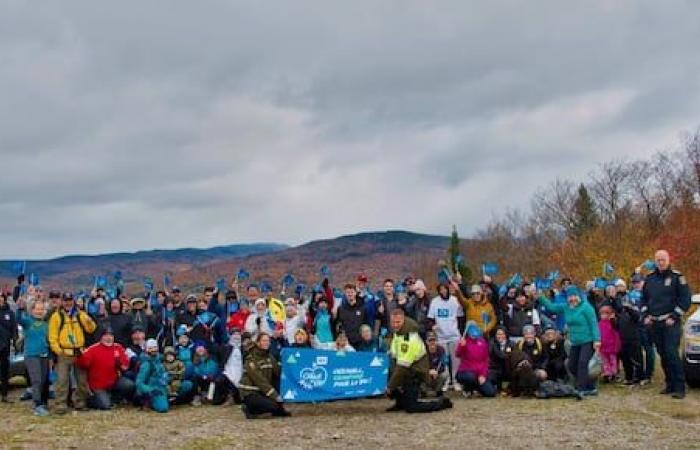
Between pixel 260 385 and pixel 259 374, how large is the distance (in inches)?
7.3

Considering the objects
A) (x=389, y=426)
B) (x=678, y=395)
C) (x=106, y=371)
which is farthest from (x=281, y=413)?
(x=678, y=395)

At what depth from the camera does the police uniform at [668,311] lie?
1182 centimetres

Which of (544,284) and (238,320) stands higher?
(544,284)

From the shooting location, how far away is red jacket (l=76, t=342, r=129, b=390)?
504 inches

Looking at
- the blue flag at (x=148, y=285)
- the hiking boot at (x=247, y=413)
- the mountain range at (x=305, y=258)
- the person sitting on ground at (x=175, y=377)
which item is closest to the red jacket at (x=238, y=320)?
the person sitting on ground at (x=175, y=377)

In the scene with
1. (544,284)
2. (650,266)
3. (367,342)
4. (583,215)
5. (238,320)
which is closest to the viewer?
(367,342)

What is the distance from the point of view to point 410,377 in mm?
11844

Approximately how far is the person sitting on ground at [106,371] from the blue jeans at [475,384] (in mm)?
5425

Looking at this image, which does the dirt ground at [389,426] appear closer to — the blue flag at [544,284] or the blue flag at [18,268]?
the blue flag at [544,284]

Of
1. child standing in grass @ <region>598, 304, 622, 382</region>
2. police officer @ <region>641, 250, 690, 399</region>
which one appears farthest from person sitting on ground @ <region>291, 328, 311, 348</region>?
police officer @ <region>641, 250, 690, 399</region>

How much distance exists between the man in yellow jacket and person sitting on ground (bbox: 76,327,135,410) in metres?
0.13

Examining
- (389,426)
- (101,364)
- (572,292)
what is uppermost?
(572,292)

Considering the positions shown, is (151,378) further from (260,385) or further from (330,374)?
(330,374)

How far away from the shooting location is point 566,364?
1326 cm
